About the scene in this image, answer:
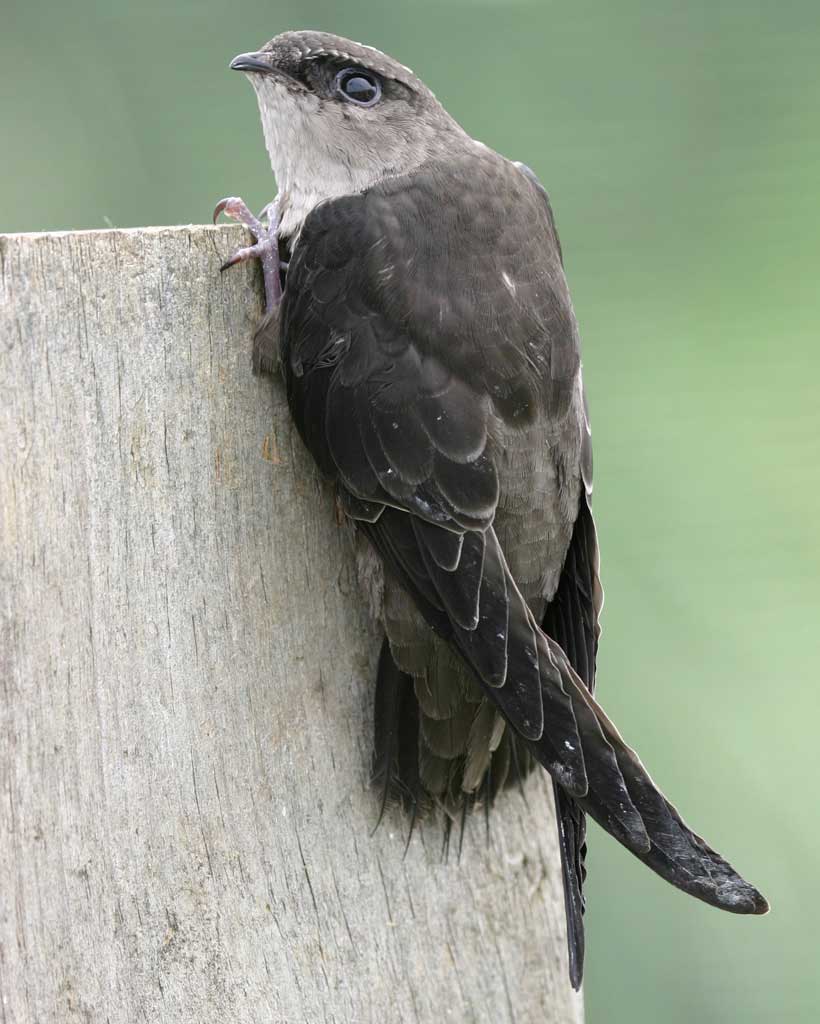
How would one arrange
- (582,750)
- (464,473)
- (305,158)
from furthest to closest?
(305,158) < (464,473) < (582,750)

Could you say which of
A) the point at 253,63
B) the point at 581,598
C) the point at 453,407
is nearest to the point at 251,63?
the point at 253,63

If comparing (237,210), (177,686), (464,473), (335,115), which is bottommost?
(177,686)

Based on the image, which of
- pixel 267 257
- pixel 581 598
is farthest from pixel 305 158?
pixel 581 598

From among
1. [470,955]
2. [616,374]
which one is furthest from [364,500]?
[616,374]

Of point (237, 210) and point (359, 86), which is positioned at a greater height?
point (359, 86)

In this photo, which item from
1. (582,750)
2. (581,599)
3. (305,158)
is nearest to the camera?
(582,750)

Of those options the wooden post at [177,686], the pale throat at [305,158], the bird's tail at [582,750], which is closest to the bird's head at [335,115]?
the pale throat at [305,158]

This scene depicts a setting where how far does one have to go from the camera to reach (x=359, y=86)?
2.22m

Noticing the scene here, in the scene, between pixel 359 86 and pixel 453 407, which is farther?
pixel 359 86

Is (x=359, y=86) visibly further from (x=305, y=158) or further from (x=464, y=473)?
(x=464, y=473)

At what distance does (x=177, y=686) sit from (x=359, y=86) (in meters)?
1.13

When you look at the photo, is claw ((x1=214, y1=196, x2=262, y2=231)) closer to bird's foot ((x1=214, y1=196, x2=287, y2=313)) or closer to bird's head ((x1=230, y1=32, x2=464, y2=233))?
bird's foot ((x1=214, y1=196, x2=287, y2=313))

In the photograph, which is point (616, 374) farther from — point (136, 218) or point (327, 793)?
point (327, 793)

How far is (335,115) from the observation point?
221cm
